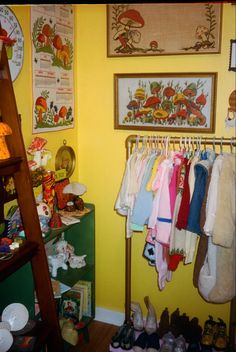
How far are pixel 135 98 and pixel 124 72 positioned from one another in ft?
0.56

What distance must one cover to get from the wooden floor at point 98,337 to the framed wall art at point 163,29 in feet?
5.88

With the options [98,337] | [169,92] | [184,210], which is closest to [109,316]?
[98,337]

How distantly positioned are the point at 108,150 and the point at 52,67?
2.01ft

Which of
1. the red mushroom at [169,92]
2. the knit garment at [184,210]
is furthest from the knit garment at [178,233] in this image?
the red mushroom at [169,92]

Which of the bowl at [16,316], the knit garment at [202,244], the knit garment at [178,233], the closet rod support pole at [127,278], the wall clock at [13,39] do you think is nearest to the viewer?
the bowl at [16,316]

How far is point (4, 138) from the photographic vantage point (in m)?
1.37

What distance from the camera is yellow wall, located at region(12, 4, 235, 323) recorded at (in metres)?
2.03

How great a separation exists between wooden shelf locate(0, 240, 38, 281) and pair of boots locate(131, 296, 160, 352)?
1.06 m

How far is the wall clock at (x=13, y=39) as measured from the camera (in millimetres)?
1583

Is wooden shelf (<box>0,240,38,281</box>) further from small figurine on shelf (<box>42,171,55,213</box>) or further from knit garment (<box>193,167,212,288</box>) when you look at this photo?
knit garment (<box>193,167,212,288</box>)

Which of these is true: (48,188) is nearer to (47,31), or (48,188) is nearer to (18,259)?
(18,259)

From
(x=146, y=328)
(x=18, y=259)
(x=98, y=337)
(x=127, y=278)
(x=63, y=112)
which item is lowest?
(x=98, y=337)

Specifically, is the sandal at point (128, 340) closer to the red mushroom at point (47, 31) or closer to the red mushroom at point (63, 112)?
the red mushroom at point (63, 112)

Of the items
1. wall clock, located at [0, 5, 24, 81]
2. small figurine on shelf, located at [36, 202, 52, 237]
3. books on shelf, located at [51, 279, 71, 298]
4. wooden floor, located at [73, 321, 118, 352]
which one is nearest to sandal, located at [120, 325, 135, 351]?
wooden floor, located at [73, 321, 118, 352]
